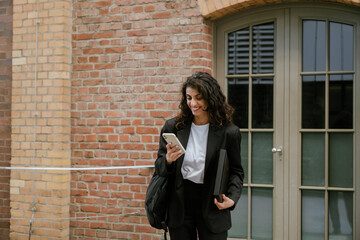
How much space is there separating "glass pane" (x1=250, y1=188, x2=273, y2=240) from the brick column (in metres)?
1.99

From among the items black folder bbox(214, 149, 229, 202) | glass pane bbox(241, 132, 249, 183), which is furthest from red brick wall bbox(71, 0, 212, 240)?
black folder bbox(214, 149, 229, 202)

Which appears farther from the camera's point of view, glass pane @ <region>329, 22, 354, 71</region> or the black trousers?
glass pane @ <region>329, 22, 354, 71</region>

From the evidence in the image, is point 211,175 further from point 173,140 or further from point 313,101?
point 313,101

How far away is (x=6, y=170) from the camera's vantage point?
5930 millimetres

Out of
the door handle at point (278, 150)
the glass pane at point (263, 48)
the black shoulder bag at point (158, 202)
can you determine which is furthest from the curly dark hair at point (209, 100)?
the glass pane at point (263, 48)

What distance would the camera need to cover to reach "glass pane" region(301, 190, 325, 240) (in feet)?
16.0

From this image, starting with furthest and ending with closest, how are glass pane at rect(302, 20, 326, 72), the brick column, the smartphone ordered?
the brick column
glass pane at rect(302, 20, 326, 72)
the smartphone

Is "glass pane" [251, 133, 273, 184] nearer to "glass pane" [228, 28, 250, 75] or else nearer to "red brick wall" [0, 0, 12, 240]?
"glass pane" [228, 28, 250, 75]

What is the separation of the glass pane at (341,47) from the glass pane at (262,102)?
0.62 metres

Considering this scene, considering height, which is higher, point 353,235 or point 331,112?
point 331,112

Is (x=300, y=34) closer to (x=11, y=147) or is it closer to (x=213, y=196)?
(x=213, y=196)

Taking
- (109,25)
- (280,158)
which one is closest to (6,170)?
(109,25)

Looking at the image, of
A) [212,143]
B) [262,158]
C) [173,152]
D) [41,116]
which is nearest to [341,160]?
[262,158]

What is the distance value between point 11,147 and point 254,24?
9.69 ft
